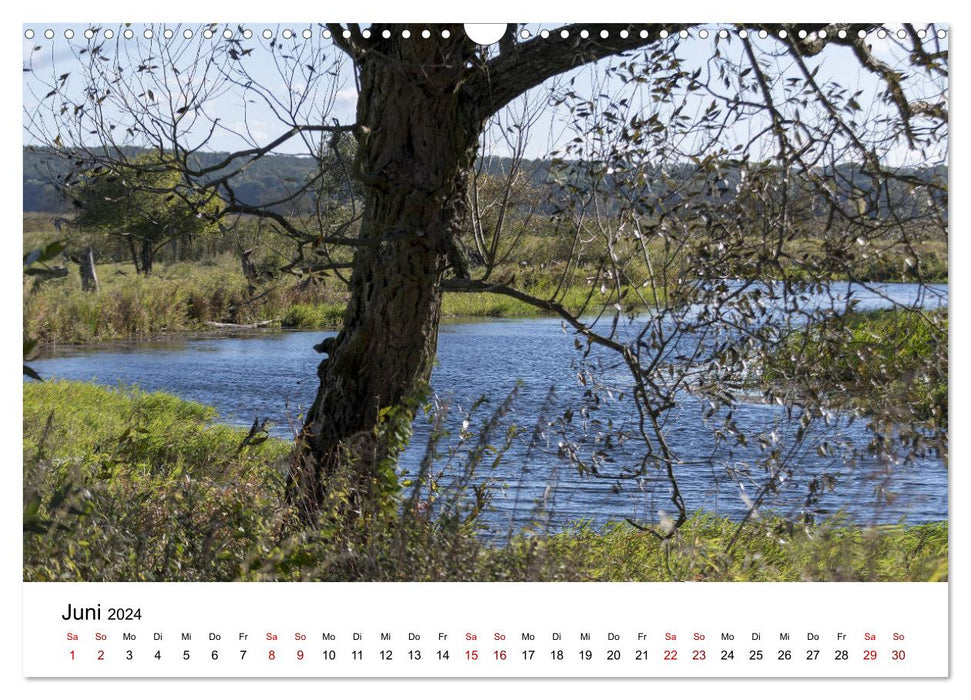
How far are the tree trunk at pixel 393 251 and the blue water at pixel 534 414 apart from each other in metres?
0.29

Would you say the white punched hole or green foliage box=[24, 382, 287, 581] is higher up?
the white punched hole

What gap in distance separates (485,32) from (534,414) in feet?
20.7

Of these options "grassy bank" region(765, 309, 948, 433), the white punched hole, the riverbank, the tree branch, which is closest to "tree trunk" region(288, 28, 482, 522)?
the tree branch

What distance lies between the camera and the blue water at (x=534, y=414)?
16.4ft

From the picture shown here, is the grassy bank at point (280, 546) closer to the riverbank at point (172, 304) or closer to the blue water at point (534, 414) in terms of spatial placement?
the blue water at point (534, 414)

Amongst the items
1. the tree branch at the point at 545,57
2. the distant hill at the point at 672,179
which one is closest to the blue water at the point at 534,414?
the distant hill at the point at 672,179

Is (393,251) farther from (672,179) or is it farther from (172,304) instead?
(172,304)

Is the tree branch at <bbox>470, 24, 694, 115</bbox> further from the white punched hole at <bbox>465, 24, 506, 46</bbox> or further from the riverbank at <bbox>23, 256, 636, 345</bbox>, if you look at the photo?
the riverbank at <bbox>23, 256, 636, 345</bbox>

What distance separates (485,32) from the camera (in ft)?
9.88

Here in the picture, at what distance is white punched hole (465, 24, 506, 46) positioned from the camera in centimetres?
295

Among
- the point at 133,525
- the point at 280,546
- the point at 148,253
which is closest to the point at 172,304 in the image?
the point at 148,253

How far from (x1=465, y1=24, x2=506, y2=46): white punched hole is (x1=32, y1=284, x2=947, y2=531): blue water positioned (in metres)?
1.42
